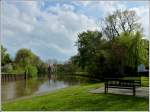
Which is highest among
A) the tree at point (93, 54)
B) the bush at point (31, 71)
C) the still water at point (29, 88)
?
the tree at point (93, 54)

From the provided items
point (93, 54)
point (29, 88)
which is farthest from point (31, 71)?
point (29, 88)

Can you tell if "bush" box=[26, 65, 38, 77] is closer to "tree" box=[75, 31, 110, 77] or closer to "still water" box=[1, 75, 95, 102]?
"still water" box=[1, 75, 95, 102]

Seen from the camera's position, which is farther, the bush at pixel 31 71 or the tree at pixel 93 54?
the bush at pixel 31 71

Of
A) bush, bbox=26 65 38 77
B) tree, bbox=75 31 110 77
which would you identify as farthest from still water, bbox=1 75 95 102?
bush, bbox=26 65 38 77

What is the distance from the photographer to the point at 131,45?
878 inches

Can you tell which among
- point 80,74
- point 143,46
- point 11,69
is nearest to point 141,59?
point 143,46

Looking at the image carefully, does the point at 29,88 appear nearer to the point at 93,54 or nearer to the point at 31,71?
the point at 93,54

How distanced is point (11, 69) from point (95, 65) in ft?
51.0

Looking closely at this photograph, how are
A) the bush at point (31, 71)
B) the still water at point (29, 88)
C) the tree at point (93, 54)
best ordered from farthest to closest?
the bush at point (31, 71) < the tree at point (93, 54) < the still water at point (29, 88)

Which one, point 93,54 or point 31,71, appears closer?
point 93,54

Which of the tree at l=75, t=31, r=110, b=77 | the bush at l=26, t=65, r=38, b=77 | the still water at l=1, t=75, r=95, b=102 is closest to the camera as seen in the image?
the still water at l=1, t=75, r=95, b=102

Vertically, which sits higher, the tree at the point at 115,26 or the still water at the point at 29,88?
the tree at the point at 115,26

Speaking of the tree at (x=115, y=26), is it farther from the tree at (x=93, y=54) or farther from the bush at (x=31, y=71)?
the bush at (x=31, y=71)

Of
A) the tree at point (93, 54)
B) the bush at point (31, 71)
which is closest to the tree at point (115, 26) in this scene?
the tree at point (93, 54)
